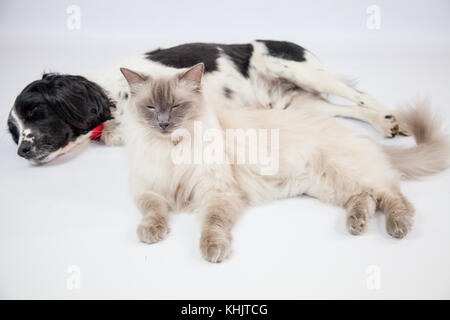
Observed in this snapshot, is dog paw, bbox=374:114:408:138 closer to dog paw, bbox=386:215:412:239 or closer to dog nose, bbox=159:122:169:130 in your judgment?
dog paw, bbox=386:215:412:239

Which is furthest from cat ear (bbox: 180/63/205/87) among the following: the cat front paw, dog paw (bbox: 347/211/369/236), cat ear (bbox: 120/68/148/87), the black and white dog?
dog paw (bbox: 347/211/369/236)

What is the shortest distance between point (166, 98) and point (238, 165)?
0.49m

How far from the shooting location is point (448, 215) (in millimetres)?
2074

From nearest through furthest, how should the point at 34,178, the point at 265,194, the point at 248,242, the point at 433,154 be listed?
the point at 248,242
the point at 265,194
the point at 433,154
the point at 34,178

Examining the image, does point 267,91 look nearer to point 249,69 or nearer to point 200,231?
point 249,69

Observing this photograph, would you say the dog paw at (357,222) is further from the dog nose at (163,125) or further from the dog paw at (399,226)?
the dog nose at (163,125)

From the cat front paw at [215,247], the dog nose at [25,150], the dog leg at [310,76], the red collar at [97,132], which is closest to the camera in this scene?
the cat front paw at [215,247]

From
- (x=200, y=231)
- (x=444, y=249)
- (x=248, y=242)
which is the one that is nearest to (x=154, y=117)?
(x=200, y=231)

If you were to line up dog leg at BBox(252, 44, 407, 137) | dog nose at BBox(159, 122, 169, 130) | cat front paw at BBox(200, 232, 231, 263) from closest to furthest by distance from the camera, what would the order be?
cat front paw at BBox(200, 232, 231, 263), dog nose at BBox(159, 122, 169, 130), dog leg at BBox(252, 44, 407, 137)

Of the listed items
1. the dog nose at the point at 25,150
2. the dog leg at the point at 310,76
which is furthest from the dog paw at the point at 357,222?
the dog nose at the point at 25,150

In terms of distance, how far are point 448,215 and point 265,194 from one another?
0.83 meters

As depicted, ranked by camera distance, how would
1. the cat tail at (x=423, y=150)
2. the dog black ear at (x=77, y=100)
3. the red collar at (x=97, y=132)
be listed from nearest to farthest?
the cat tail at (x=423, y=150), the dog black ear at (x=77, y=100), the red collar at (x=97, y=132)

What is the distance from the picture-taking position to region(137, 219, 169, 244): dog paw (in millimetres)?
1921

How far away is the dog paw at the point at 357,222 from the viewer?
6.35ft
